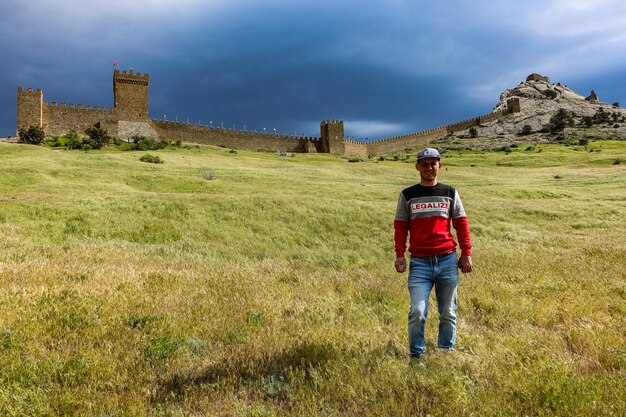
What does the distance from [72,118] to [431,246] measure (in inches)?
3867

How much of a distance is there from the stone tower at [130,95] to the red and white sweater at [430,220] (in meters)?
100.0

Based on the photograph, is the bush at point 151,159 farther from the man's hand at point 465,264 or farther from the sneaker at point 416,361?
the sneaker at point 416,361

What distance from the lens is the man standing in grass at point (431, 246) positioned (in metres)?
5.54

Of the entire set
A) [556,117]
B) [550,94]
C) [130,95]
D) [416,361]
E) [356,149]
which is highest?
[550,94]

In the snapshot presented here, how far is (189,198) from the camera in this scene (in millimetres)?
23391

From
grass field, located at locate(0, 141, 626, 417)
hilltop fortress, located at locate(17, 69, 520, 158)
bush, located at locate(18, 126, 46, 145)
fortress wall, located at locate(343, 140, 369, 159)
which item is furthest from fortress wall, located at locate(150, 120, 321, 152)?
grass field, located at locate(0, 141, 626, 417)

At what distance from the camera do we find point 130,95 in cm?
9556

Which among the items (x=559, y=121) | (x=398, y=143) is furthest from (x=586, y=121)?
(x=398, y=143)

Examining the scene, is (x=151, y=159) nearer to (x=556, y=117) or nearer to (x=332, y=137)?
(x=332, y=137)

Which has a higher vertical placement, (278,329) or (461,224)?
(461,224)

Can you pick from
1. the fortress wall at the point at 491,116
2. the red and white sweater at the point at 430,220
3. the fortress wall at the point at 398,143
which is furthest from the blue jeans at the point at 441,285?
the fortress wall at the point at 491,116

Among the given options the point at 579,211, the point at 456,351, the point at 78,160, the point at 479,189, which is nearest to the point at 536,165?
the point at 479,189

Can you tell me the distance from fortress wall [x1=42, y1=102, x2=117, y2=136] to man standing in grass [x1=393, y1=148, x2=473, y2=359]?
96.2 metres

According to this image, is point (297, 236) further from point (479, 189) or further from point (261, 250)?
point (479, 189)
